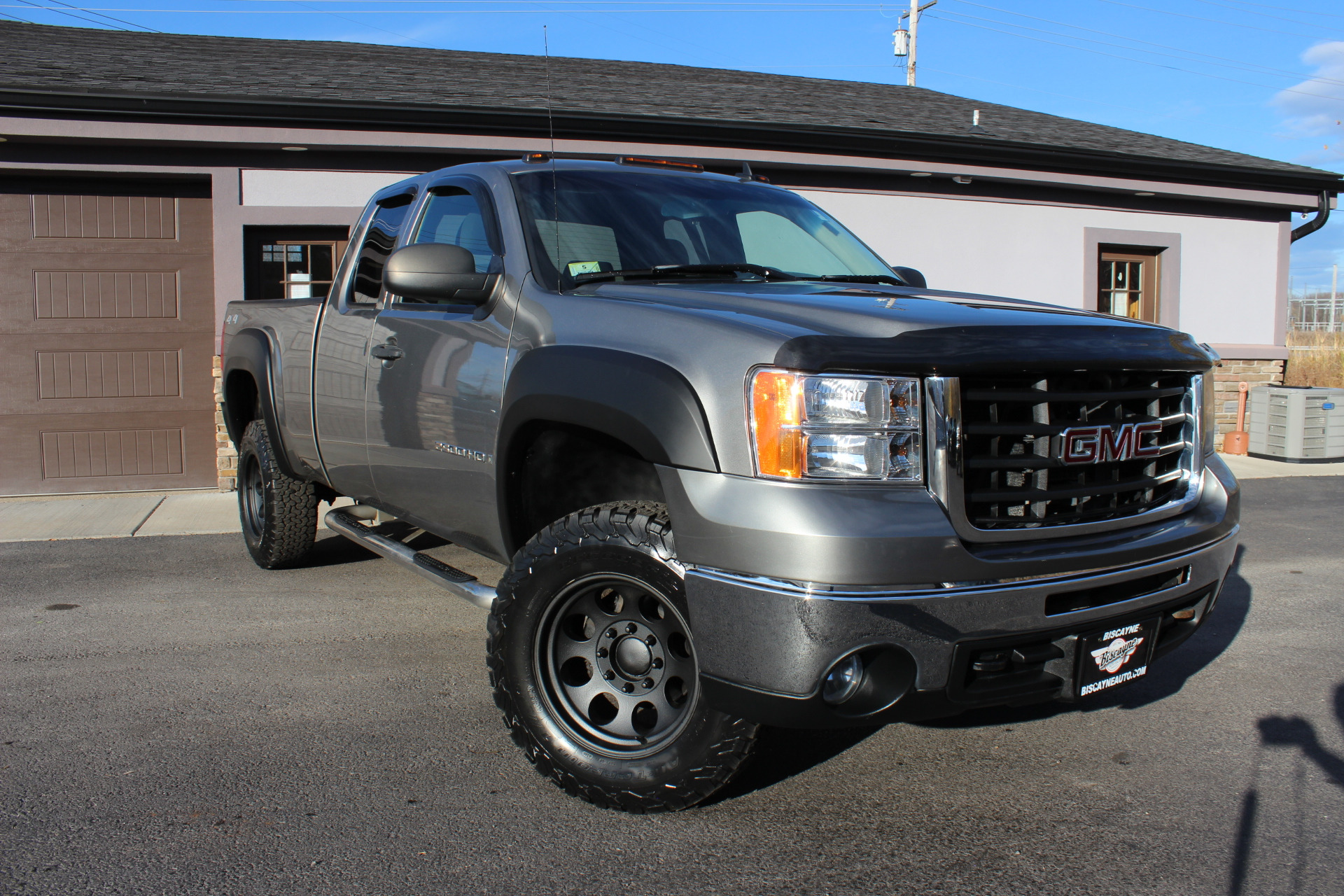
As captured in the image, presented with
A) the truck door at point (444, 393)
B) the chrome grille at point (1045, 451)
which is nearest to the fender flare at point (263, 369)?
the truck door at point (444, 393)

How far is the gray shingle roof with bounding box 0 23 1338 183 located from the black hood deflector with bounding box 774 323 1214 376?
7581 mm

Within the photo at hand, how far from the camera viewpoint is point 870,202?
35.8 ft

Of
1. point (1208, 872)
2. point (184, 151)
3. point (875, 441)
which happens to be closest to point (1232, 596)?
point (1208, 872)

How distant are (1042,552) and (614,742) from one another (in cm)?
127

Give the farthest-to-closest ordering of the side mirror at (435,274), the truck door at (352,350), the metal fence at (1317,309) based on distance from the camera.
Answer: the metal fence at (1317,309), the truck door at (352,350), the side mirror at (435,274)

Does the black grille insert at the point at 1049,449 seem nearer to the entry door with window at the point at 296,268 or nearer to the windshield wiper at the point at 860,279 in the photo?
the windshield wiper at the point at 860,279

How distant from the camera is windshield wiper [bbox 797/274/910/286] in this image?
12.1 ft

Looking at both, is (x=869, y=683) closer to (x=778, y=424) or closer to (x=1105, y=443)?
(x=778, y=424)

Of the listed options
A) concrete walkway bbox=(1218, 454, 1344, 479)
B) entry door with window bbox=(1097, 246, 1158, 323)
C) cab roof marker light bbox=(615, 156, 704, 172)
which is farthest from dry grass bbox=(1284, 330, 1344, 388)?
cab roof marker light bbox=(615, 156, 704, 172)

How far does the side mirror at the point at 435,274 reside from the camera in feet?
10.8

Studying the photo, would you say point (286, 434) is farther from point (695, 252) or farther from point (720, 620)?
point (720, 620)

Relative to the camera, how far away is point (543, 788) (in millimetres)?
3037

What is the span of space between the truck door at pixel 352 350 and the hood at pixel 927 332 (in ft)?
4.92

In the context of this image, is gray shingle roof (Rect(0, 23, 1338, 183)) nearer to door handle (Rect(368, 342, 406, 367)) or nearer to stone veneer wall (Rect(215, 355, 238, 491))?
stone veneer wall (Rect(215, 355, 238, 491))
